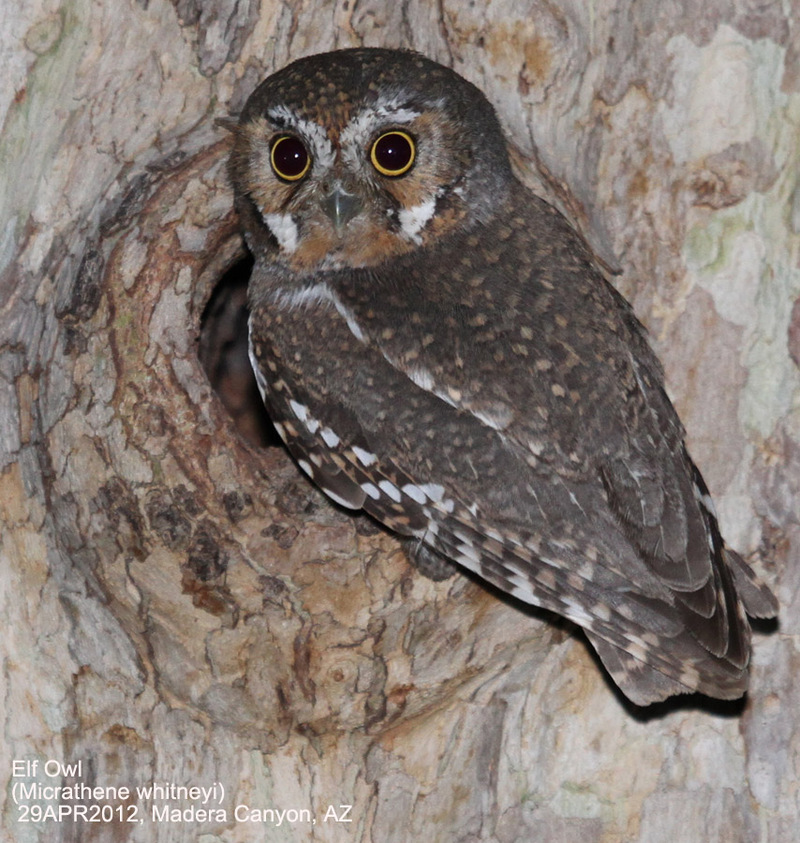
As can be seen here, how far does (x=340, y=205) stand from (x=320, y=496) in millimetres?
790

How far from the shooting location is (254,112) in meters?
A: 3.16

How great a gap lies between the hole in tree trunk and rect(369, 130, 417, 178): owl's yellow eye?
156 cm

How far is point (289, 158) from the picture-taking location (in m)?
3.14

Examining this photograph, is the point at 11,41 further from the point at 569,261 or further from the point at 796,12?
the point at 796,12

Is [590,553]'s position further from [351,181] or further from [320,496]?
[351,181]

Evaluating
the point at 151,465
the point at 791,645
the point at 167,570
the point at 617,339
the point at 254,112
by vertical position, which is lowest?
the point at 791,645

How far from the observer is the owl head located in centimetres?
302

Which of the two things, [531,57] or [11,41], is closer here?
[11,41]

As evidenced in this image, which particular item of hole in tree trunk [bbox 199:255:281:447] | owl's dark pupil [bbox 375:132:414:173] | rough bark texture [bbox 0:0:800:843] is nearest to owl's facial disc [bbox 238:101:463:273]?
owl's dark pupil [bbox 375:132:414:173]

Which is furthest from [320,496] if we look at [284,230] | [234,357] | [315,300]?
[234,357]

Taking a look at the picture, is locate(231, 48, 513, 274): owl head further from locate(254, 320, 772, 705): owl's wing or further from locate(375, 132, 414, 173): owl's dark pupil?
locate(254, 320, 772, 705): owl's wing

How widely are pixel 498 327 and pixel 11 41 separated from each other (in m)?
1.44

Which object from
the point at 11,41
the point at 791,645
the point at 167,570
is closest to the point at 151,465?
the point at 167,570

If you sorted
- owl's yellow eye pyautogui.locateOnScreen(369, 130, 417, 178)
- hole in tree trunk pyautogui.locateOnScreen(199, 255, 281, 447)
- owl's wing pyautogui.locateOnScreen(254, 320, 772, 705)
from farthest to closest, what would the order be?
hole in tree trunk pyautogui.locateOnScreen(199, 255, 281, 447)
owl's yellow eye pyautogui.locateOnScreen(369, 130, 417, 178)
owl's wing pyautogui.locateOnScreen(254, 320, 772, 705)
